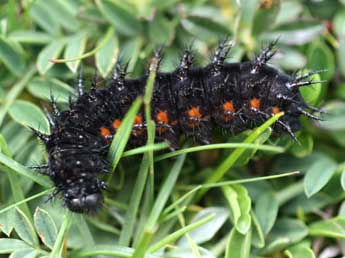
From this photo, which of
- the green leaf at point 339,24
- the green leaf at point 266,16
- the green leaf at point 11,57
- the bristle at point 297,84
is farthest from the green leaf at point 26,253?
the green leaf at point 339,24

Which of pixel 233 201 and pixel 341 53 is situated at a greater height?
pixel 341 53

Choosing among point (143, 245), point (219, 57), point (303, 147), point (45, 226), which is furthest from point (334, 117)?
point (45, 226)

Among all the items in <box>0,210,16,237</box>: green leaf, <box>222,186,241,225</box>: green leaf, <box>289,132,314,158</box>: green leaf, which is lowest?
<box>0,210,16,237</box>: green leaf

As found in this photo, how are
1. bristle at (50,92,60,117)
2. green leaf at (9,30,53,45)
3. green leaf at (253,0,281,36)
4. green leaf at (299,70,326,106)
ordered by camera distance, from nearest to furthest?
bristle at (50,92,60,117) → green leaf at (299,70,326,106) → green leaf at (9,30,53,45) → green leaf at (253,0,281,36)

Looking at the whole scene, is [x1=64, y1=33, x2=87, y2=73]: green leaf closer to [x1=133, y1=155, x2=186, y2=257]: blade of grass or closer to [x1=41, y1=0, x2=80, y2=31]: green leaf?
[x1=41, y1=0, x2=80, y2=31]: green leaf

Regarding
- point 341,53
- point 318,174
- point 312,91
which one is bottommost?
point 318,174

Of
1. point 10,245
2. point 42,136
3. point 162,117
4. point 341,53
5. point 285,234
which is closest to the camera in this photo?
point 10,245

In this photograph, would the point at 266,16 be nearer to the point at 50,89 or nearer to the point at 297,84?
the point at 297,84

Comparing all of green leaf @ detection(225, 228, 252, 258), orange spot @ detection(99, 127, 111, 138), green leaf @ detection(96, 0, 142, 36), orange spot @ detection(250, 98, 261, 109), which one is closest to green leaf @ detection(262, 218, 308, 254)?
green leaf @ detection(225, 228, 252, 258)
